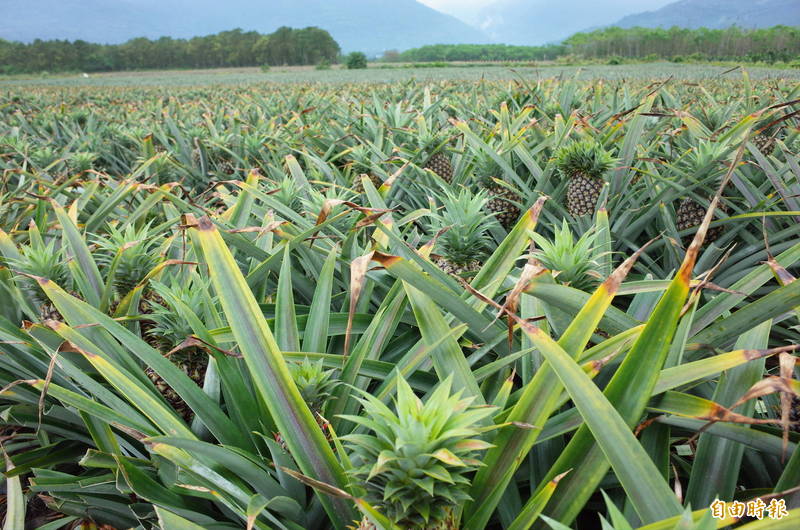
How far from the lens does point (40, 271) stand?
1084mm

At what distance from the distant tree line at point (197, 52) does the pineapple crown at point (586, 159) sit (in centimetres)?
4707

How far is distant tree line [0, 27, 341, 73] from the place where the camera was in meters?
42.7

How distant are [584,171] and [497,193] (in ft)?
1.05

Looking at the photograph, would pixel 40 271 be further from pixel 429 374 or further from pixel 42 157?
pixel 42 157

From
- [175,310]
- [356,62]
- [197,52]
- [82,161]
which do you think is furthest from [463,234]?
[197,52]

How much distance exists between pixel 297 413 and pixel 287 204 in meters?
0.95

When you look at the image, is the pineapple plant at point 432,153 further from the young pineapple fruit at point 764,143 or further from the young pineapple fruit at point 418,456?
the young pineapple fruit at point 418,456

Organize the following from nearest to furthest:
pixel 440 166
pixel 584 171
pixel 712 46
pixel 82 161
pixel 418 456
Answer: pixel 418 456 < pixel 584 171 < pixel 440 166 < pixel 82 161 < pixel 712 46

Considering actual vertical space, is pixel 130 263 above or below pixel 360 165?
below

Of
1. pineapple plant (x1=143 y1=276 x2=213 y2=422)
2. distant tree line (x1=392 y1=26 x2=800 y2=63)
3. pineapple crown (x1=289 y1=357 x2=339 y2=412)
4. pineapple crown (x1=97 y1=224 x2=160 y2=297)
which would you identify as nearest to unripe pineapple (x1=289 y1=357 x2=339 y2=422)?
pineapple crown (x1=289 y1=357 x2=339 y2=412)

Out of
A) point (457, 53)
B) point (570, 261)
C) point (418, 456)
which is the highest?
point (457, 53)

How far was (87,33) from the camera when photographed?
190 m

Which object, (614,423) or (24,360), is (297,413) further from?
(24,360)

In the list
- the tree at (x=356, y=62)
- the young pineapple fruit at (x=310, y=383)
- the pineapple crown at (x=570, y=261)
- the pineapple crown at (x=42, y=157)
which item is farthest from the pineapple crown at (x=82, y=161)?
the tree at (x=356, y=62)
